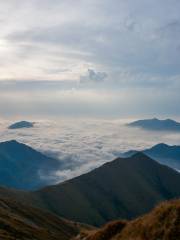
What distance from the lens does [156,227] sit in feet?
91.4

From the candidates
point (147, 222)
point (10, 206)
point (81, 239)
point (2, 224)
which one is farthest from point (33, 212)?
point (147, 222)

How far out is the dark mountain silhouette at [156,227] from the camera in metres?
26.7

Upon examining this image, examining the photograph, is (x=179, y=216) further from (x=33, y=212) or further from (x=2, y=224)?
(x=33, y=212)

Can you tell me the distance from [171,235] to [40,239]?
63972 millimetres

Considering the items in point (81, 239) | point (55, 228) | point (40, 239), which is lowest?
point (55, 228)

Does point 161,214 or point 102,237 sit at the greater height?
point 161,214

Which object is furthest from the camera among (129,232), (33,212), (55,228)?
(33,212)

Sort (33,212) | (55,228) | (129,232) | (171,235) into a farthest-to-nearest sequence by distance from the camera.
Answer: (33,212)
(55,228)
(129,232)
(171,235)

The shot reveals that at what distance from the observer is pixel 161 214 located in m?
28.5

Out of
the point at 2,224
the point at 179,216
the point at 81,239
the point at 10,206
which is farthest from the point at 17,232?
the point at 10,206

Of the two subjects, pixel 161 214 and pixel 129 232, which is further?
pixel 129 232

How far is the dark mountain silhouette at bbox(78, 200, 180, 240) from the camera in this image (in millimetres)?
26688

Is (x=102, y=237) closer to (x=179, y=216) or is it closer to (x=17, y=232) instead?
(x=179, y=216)

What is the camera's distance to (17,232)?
8425 centimetres
